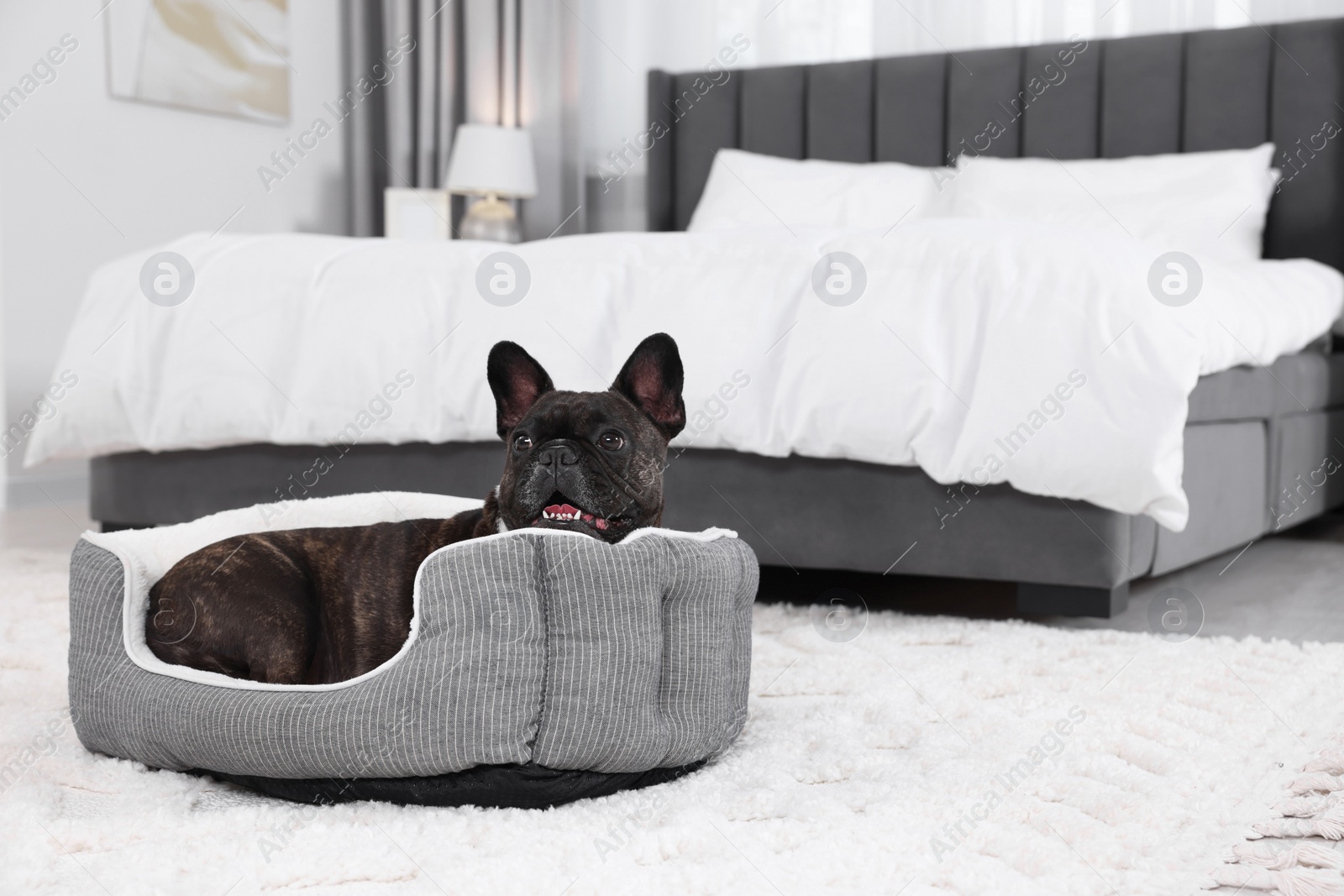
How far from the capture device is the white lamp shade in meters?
4.89

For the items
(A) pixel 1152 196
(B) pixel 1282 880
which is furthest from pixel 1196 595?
(B) pixel 1282 880

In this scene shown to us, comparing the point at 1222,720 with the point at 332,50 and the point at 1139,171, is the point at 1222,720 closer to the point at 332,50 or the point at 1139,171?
the point at 1139,171

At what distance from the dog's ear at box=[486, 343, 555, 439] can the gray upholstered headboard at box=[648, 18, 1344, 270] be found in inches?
124

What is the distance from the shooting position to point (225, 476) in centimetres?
280

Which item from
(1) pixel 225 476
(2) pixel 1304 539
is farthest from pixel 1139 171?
(1) pixel 225 476

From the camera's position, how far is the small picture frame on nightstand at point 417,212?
5.10 m

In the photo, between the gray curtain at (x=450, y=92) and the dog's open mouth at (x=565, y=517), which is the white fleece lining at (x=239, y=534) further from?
the gray curtain at (x=450, y=92)

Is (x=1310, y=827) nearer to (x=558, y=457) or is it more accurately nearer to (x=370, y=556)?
(x=558, y=457)

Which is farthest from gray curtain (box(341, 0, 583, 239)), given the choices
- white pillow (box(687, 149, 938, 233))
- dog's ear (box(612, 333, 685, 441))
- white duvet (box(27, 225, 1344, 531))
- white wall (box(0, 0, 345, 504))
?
dog's ear (box(612, 333, 685, 441))

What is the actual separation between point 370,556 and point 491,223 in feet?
12.2

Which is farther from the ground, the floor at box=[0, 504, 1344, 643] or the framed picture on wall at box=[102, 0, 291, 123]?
the framed picture on wall at box=[102, 0, 291, 123]

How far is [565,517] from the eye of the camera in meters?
1.36

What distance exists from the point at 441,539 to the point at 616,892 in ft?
1.75

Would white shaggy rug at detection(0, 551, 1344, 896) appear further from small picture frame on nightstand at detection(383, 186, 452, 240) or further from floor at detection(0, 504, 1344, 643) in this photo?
small picture frame on nightstand at detection(383, 186, 452, 240)
